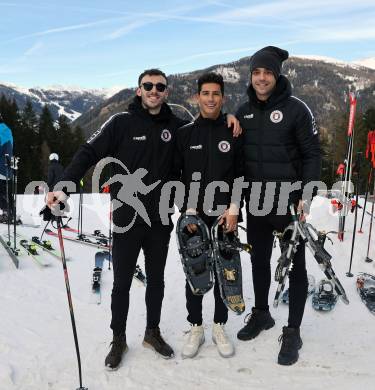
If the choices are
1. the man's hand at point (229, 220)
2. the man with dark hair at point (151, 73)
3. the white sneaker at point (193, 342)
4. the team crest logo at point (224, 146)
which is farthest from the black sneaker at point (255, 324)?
the man with dark hair at point (151, 73)

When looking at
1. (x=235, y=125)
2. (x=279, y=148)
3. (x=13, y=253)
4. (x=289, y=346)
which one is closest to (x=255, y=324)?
(x=289, y=346)

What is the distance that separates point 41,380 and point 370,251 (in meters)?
6.93

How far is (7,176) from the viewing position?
25.7 ft

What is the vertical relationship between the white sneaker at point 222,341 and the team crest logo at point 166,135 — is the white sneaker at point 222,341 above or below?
below

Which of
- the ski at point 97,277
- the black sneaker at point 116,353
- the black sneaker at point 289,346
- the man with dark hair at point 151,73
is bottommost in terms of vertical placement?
the ski at point 97,277

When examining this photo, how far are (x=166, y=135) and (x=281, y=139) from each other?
1106 millimetres

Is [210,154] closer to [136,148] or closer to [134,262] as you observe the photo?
[136,148]

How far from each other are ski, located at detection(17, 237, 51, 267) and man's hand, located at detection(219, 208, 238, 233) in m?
4.34

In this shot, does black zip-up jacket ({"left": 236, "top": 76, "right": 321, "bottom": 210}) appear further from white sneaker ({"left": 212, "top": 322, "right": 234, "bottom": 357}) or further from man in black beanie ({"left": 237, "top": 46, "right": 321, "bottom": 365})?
white sneaker ({"left": 212, "top": 322, "right": 234, "bottom": 357})

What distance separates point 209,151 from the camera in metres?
3.78

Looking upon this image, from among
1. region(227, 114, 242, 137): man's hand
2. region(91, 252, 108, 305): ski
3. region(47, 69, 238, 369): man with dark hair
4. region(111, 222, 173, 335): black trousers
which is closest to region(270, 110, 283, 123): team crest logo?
region(227, 114, 242, 137): man's hand

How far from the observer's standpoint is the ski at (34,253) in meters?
7.05

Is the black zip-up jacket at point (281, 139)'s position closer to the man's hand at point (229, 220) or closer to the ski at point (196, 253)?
the man's hand at point (229, 220)

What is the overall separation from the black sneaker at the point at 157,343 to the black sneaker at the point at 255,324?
2.68 ft
